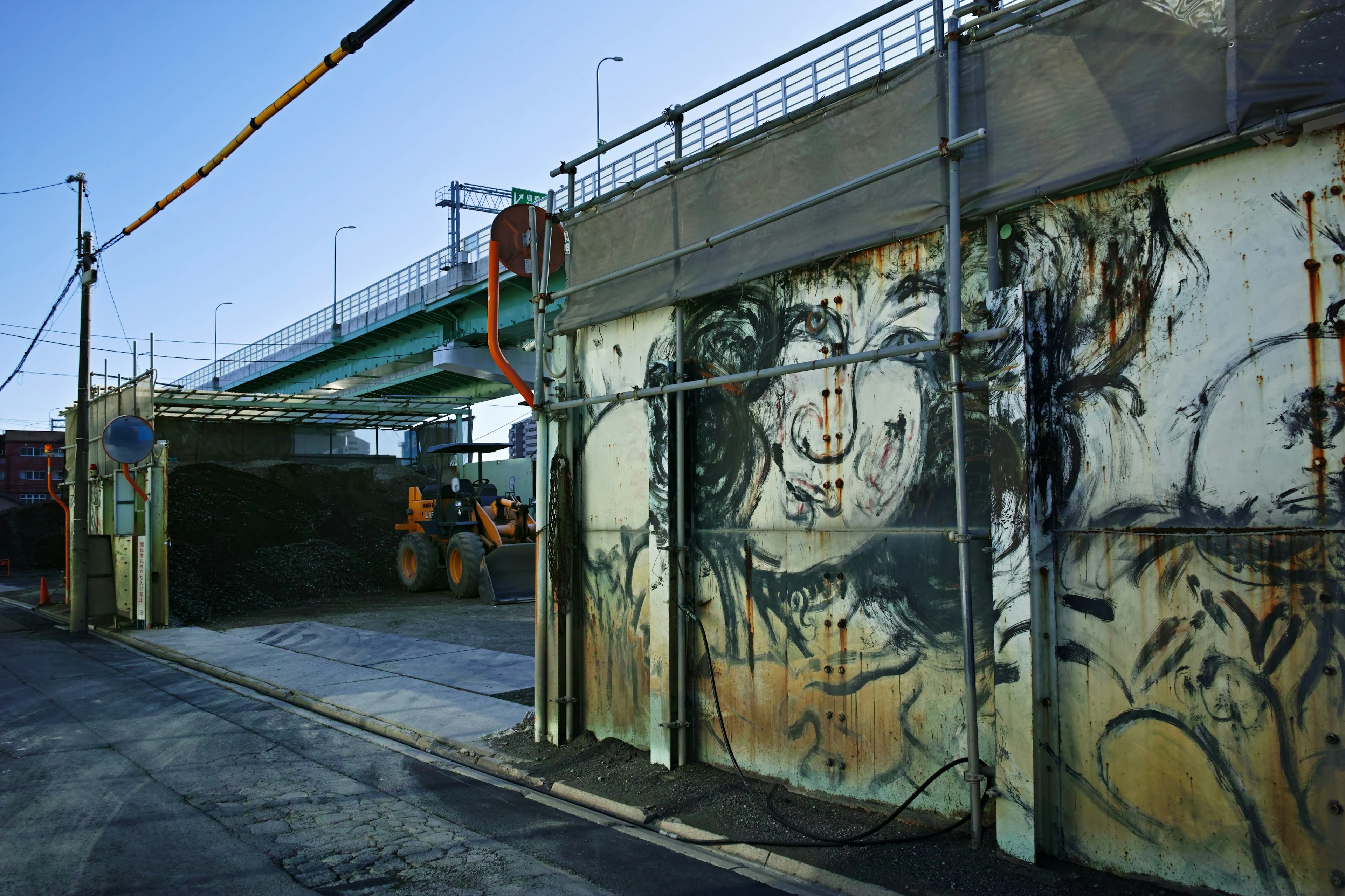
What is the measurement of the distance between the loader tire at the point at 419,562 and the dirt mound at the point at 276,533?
1.30 metres

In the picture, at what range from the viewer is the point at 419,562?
2123cm

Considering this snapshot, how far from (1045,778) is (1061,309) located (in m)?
2.35

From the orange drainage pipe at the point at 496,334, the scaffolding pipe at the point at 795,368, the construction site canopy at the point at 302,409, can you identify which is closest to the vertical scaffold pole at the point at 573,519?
the scaffolding pipe at the point at 795,368

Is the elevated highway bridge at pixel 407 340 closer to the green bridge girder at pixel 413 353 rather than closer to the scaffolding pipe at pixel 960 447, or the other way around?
the green bridge girder at pixel 413 353

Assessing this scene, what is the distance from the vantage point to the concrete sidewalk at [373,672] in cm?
855

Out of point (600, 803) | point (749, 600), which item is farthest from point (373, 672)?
point (749, 600)

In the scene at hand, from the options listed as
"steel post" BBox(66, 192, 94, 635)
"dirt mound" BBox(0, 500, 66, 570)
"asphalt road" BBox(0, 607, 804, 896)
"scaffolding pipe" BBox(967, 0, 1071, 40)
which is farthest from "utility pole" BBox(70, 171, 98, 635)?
"dirt mound" BBox(0, 500, 66, 570)

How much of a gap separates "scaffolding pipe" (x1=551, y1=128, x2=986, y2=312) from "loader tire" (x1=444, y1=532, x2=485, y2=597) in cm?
1265

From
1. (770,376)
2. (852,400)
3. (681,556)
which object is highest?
(770,376)

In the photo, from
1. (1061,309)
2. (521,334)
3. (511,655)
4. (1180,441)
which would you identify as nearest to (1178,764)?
(1180,441)

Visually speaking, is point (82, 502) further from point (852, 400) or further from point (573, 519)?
point (852, 400)

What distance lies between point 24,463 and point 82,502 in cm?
7086

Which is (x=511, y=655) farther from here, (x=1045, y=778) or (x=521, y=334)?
(x=521, y=334)

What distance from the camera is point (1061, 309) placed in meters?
4.69
